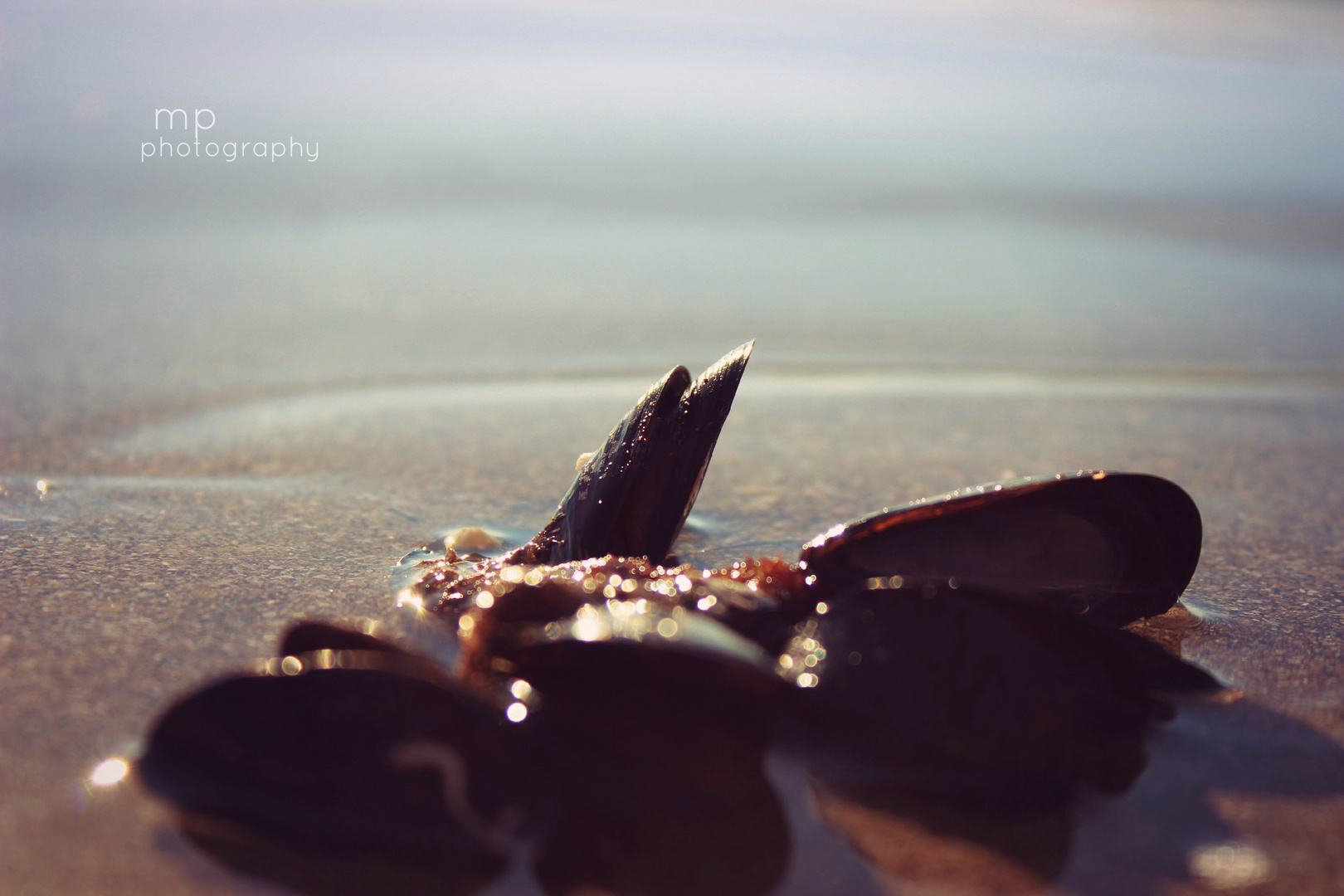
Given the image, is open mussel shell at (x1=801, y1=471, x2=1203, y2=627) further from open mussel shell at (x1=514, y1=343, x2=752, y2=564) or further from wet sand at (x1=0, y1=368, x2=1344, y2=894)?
open mussel shell at (x1=514, y1=343, x2=752, y2=564)

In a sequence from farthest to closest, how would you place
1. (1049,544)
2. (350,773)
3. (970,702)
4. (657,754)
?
(1049,544), (970,702), (657,754), (350,773)

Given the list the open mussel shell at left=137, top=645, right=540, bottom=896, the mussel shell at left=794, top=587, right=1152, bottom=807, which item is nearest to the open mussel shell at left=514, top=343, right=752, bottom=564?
the mussel shell at left=794, top=587, right=1152, bottom=807

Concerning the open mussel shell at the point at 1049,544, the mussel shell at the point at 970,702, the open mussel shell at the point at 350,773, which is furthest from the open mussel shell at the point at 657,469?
the open mussel shell at the point at 350,773

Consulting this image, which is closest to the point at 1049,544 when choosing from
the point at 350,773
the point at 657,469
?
the point at 657,469

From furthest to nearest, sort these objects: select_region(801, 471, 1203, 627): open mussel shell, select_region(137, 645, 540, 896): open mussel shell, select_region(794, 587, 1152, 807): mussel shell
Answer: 1. select_region(801, 471, 1203, 627): open mussel shell
2. select_region(794, 587, 1152, 807): mussel shell
3. select_region(137, 645, 540, 896): open mussel shell

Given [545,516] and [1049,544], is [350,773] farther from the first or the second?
[545,516]

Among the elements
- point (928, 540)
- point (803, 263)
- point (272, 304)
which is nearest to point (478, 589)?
point (928, 540)
